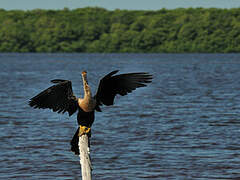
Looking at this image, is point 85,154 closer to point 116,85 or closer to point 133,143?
point 116,85

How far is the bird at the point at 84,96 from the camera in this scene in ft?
38.1

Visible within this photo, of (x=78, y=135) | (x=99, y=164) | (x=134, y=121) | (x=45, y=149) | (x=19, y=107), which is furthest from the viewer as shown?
(x=19, y=107)

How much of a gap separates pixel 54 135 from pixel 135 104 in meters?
14.4

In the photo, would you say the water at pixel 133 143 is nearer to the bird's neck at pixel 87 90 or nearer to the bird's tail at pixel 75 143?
the bird's tail at pixel 75 143

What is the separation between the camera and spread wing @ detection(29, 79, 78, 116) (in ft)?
38.8

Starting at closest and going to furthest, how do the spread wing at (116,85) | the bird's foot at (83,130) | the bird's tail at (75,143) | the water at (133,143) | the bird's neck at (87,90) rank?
the bird's neck at (87,90)
the bird's foot at (83,130)
the bird's tail at (75,143)
the spread wing at (116,85)
the water at (133,143)

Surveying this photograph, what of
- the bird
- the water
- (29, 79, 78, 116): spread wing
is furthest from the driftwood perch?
the water

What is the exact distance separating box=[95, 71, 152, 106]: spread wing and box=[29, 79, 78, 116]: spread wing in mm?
515

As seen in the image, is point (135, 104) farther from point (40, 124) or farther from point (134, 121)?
point (40, 124)

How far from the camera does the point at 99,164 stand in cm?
1866

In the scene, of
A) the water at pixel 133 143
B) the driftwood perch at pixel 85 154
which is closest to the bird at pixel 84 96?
the driftwood perch at pixel 85 154

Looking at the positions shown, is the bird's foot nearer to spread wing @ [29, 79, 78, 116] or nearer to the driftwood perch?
the driftwood perch

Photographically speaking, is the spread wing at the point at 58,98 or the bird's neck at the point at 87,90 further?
the spread wing at the point at 58,98

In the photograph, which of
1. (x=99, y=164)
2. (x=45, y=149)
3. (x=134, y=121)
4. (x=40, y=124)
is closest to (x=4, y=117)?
(x=40, y=124)
